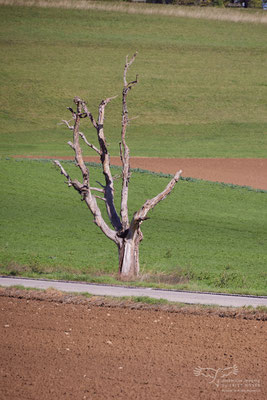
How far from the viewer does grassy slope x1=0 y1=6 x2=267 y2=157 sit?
180 ft

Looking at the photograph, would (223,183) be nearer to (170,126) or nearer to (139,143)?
(139,143)

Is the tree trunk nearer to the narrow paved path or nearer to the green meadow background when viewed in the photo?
the green meadow background

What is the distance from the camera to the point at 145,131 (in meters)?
57.5

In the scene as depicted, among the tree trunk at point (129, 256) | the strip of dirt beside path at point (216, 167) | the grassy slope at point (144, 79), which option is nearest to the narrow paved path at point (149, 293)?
the tree trunk at point (129, 256)

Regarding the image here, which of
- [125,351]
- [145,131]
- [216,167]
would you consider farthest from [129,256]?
[145,131]

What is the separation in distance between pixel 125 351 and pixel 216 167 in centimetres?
3335

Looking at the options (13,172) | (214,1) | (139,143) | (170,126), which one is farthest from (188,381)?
(214,1)

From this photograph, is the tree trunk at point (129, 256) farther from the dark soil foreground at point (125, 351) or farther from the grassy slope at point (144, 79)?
the grassy slope at point (144, 79)

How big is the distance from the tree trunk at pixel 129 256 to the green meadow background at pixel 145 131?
0.45 metres

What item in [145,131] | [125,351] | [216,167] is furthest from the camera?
[145,131]

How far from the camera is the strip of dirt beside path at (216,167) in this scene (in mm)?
39719

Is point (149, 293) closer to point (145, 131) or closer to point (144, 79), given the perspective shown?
point (145, 131)

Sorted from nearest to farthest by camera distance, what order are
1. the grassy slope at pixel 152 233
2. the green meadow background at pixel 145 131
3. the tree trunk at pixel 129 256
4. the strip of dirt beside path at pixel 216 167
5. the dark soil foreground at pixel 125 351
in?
the dark soil foreground at pixel 125 351, the tree trunk at pixel 129 256, the grassy slope at pixel 152 233, the green meadow background at pixel 145 131, the strip of dirt beside path at pixel 216 167

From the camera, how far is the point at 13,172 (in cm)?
3525
